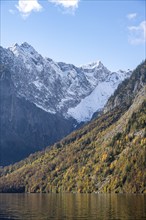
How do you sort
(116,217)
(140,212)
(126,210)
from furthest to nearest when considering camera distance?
1. (126,210)
2. (140,212)
3. (116,217)

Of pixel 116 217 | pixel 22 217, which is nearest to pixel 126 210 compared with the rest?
pixel 116 217

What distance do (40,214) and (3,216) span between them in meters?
11.1

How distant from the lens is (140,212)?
135 m

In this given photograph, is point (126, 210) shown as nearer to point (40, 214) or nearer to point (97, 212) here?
point (97, 212)

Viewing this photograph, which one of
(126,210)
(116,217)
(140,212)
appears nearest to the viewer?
(116,217)

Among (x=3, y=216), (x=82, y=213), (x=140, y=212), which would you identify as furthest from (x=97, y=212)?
(x=3, y=216)

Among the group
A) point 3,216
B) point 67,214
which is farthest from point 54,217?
point 3,216

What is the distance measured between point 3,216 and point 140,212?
40.8m

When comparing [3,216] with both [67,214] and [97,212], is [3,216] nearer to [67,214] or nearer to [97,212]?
[67,214]

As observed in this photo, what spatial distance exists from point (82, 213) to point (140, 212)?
17948 millimetres

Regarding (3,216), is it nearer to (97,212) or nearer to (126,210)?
(97,212)

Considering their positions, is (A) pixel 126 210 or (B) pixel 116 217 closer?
(B) pixel 116 217

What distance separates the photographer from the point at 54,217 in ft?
431

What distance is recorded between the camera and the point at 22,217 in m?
136
